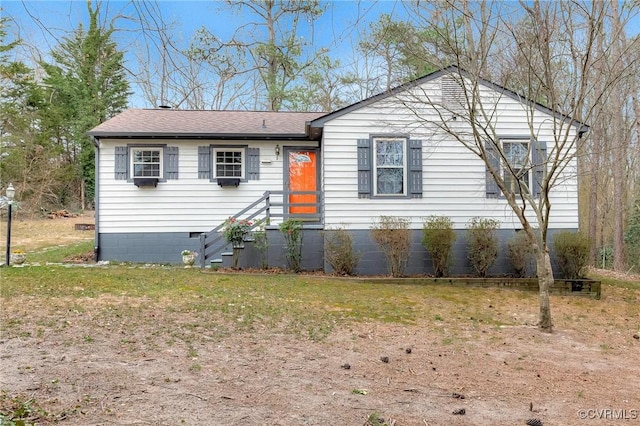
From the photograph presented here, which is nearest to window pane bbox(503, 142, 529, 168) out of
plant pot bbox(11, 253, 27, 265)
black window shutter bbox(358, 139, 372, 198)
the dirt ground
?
black window shutter bbox(358, 139, 372, 198)

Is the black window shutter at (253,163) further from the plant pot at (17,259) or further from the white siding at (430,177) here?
the plant pot at (17,259)

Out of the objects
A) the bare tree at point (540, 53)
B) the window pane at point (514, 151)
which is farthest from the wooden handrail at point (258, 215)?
the bare tree at point (540, 53)

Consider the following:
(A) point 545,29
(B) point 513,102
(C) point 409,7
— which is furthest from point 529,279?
(C) point 409,7

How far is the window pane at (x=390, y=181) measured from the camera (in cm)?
938

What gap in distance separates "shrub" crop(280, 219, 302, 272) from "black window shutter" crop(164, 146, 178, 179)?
324cm

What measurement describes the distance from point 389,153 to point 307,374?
6844 mm

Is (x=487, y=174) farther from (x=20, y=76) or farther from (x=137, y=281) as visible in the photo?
(x=20, y=76)

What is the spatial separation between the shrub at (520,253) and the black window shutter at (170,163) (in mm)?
7882

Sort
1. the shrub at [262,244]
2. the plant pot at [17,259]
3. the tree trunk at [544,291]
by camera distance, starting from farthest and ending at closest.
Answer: the shrub at [262,244], the plant pot at [17,259], the tree trunk at [544,291]

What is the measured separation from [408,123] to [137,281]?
6065mm

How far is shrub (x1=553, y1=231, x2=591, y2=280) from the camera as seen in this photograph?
28.3ft

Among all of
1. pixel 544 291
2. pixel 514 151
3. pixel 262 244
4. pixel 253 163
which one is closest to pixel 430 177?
pixel 514 151

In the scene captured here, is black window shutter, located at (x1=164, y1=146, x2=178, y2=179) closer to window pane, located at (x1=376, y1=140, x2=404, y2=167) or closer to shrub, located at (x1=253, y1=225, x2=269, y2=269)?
shrub, located at (x1=253, y1=225, x2=269, y2=269)

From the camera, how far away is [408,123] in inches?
359
